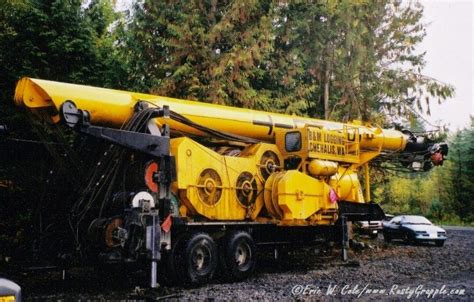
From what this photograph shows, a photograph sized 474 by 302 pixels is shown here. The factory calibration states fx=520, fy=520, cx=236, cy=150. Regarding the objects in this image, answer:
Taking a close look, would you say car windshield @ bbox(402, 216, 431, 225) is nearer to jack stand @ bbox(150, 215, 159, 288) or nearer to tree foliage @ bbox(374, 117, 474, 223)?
jack stand @ bbox(150, 215, 159, 288)

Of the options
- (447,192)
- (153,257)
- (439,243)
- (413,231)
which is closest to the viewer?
(153,257)

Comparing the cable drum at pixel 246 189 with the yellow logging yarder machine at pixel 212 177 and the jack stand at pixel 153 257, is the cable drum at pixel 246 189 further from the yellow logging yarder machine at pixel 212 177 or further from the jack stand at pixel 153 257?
the jack stand at pixel 153 257

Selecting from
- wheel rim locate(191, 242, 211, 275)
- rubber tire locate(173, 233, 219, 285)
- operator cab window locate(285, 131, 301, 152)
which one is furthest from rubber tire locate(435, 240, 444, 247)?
wheel rim locate(191, 242, 211, 275)

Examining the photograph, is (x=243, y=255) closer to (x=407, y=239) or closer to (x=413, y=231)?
(x=413, y=231)

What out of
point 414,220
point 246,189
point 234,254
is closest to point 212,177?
point 246,189

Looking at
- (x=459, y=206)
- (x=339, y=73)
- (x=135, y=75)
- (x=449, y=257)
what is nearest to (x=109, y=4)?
(x=135, y=75)

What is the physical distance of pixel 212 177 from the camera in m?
10.9

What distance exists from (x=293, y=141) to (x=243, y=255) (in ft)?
9.96

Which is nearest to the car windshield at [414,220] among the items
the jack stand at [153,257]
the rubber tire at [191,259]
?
the rubber tire at [191,259]

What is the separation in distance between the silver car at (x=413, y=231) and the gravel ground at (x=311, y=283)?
497cm

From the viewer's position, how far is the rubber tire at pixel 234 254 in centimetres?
1076

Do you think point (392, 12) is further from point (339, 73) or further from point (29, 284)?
point (29, 284)

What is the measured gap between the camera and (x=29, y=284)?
408 inches

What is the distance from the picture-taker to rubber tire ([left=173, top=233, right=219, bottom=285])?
982 centimetres
